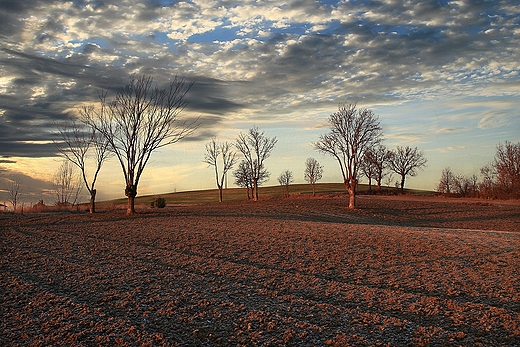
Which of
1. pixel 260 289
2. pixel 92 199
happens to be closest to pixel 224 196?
pixel 92 199

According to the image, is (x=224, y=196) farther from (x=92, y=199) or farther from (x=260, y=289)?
(x=260, y=289)

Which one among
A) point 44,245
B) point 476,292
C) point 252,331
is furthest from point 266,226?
point 252,331

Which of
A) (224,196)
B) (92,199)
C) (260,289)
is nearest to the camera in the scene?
(260,289)

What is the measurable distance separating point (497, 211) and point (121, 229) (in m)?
28.2

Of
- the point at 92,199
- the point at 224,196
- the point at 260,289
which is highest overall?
the point at 224,196

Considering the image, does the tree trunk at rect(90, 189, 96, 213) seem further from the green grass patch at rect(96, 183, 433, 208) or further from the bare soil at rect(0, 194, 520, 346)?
the green grass patch at rect(96, 183, 433, 208)

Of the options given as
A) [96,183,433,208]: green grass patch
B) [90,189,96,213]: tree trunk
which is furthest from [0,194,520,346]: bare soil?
[96,183,433,208]: green grass patch

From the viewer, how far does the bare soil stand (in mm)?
5922

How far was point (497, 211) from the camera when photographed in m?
32.5

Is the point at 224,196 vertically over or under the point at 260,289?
over

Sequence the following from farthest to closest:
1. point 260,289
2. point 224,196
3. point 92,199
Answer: point 224,196
point 92,199
point 260,289

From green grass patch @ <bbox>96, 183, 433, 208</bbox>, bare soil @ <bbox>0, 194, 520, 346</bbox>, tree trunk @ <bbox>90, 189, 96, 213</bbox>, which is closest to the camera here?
bare soil @ <bbox>0, 194, 520, 346</bbox>

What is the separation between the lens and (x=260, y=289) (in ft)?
26.8

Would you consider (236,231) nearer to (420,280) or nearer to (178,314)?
(420,280)
